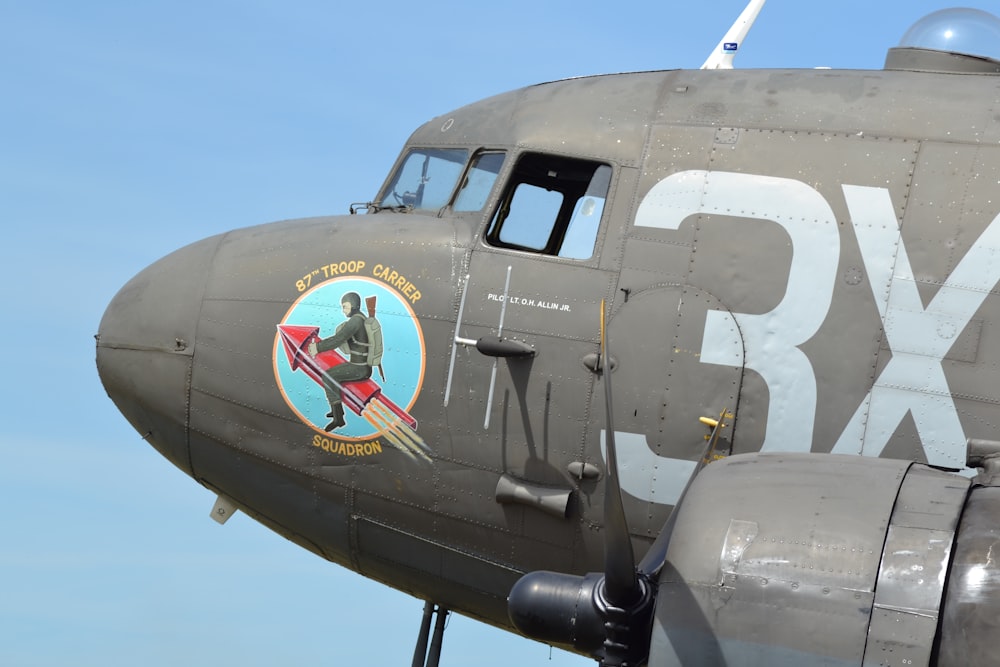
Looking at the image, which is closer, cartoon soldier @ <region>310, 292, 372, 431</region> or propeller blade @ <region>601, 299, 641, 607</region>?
propeller blade @ <region>601, 299, 641, 607</region>

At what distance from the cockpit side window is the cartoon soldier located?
4.42ft

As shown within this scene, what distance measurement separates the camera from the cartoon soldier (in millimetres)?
12484

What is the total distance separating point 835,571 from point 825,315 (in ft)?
10.7

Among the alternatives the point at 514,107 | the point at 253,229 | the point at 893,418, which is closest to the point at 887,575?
the point at 893,418

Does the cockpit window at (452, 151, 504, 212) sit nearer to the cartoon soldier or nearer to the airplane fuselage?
the airplane fuselage

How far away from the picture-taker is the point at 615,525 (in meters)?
9.32

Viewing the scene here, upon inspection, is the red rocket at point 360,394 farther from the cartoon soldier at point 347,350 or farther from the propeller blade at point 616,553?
the propeller blade at point 616,553

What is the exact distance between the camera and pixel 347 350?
12523mm

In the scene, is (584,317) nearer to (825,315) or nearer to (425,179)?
(825,315)

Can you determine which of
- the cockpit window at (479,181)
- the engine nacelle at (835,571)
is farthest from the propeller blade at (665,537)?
the cockpit window at (479,181)

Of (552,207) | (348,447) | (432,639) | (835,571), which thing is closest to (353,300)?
(348,447)

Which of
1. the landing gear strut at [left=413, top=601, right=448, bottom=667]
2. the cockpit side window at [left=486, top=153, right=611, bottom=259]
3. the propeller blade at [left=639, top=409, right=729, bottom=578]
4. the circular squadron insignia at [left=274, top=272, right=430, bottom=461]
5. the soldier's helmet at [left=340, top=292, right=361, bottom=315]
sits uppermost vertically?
the cockpit side window at [left=486, top=153, right=611, bottom=259]

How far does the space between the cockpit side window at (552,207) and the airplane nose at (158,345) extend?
2877 millimetres

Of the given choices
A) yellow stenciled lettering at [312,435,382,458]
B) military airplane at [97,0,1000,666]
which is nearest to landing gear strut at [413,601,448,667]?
military airplane at [97,0,1000,666]
